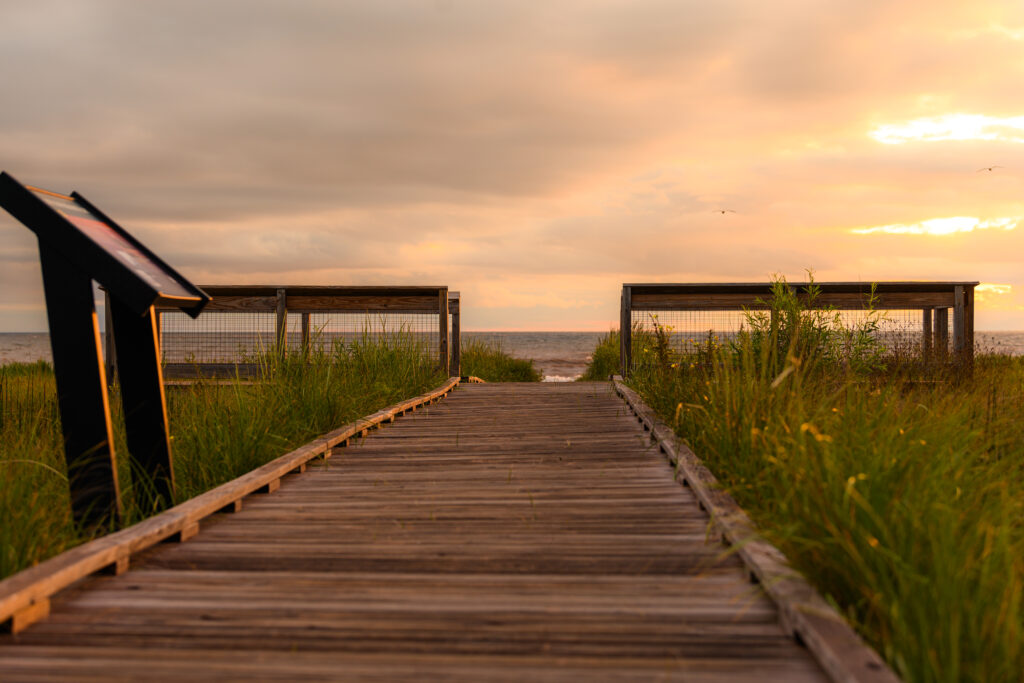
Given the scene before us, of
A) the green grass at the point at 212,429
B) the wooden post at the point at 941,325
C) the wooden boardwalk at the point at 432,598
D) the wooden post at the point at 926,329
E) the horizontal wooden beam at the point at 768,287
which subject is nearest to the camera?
the wooden boardwalk at the point at 432,598

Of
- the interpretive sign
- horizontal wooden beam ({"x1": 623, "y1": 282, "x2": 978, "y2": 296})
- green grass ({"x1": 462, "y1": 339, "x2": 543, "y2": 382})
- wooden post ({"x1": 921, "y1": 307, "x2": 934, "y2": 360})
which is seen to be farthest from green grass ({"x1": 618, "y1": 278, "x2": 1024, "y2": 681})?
green grass ({"x1": 462, "y1": 339, "x2": 543, "y2": 382})

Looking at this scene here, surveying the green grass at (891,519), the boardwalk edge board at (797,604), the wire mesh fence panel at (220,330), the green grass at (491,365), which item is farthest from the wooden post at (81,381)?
the green grass at (491,365)

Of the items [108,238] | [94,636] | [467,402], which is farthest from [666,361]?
[94,636]

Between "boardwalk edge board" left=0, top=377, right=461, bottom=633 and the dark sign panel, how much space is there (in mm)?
893

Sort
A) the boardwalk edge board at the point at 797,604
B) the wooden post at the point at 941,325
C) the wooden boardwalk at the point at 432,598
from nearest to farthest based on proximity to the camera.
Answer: the boardwalk edge board at the point at 797,604, the wooden boardwalk at the point at 432,598, the wooden post at the point at 941,325

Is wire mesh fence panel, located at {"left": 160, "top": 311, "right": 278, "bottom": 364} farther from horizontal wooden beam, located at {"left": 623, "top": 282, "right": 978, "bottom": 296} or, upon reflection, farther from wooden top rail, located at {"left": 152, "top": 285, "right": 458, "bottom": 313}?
horizontal wooden beam, located at {"left": 623, "top": 282, "right": 978, "bottom": 296}

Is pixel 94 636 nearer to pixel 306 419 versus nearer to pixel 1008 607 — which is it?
pixel 1008 607

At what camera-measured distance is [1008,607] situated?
5.32 ft

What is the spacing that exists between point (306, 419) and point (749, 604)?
3.57 m

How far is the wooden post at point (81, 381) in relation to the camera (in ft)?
8.66

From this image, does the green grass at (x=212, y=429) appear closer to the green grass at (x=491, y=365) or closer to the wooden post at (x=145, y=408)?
the wooden post at (x=145, y=408)

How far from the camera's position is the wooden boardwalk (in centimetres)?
173

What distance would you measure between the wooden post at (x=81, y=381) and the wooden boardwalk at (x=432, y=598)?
38 centimetres

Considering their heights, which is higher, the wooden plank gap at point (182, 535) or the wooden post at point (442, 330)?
the wooden post at point (442, 330)
